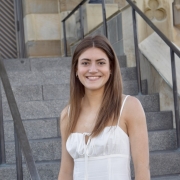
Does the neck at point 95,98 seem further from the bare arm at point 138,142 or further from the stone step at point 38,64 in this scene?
the stone step at point 38,64

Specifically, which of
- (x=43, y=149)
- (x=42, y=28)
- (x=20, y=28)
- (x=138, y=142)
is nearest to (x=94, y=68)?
(x=138, y=142)

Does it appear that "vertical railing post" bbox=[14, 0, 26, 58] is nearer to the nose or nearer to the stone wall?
the stone wall

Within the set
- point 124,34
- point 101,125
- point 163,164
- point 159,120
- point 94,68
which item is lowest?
point 163,164

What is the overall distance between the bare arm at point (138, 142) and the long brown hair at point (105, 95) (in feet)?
0.24

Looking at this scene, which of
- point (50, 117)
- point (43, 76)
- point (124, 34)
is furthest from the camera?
point (124, 34)

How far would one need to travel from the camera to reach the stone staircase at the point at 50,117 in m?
4.74

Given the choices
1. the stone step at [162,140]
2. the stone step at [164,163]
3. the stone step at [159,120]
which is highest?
the stone step at [159,120]

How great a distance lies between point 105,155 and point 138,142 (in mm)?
157

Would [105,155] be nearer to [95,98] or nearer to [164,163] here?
[95,98]

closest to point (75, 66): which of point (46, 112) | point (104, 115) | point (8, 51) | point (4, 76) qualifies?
point (104, 115)

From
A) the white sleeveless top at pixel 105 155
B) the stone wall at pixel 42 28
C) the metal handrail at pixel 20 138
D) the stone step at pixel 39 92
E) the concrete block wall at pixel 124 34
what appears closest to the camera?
the white sleeveless top at pixel 105 155

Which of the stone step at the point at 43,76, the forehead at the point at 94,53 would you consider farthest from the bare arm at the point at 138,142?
the stone step at the point at 43,76

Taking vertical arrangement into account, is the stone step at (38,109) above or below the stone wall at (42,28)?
below

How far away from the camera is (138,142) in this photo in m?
2.24
